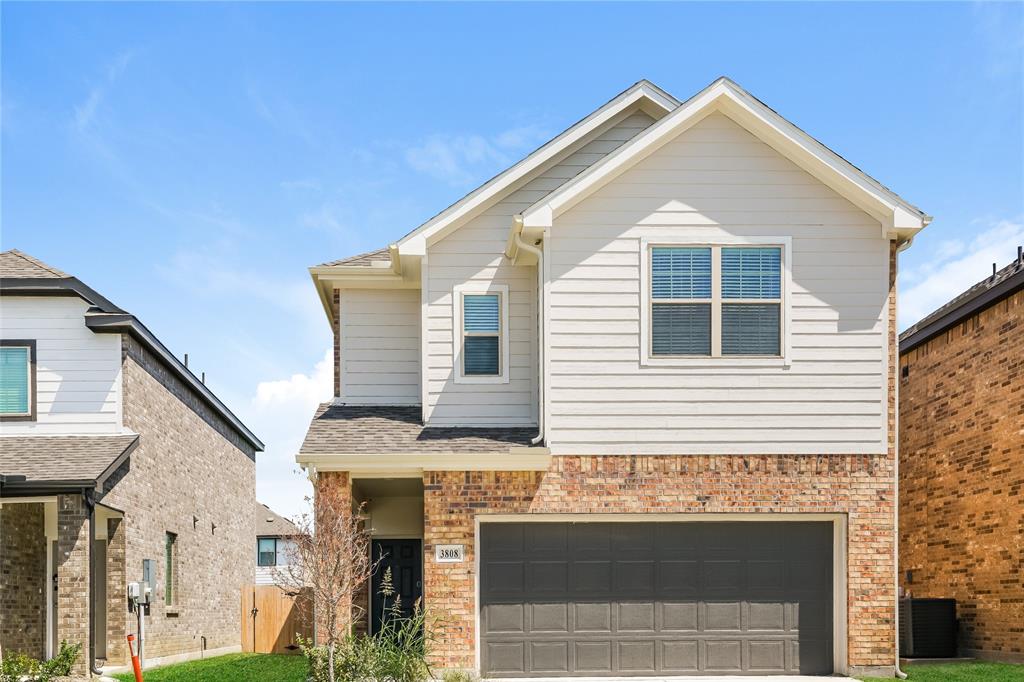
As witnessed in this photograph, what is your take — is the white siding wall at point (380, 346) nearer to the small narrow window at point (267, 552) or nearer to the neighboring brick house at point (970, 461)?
the neighboring brick house at point (970, 461)

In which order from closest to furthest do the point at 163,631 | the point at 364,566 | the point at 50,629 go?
1. the point at 364,566
2. the point at 50,629
3. the point at 163,631

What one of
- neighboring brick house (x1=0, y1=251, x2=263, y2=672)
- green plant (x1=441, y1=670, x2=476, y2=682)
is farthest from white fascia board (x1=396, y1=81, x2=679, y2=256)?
green plant (x1=441, y1=670, x2=476, y2=682)

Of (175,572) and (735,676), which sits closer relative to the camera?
(735,676)

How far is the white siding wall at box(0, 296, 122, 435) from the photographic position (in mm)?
17109

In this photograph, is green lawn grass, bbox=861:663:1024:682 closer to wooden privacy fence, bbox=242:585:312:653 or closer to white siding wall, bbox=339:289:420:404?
white siding wall, bbox=339:289:420:404

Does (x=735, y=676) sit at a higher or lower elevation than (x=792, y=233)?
lower

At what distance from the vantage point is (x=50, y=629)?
669 inches

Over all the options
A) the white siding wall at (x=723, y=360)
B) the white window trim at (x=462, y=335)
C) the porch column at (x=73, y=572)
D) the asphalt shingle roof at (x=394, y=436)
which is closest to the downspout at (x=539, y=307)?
the white siding wall at (x=723, y=360)

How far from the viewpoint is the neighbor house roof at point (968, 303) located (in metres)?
16.2

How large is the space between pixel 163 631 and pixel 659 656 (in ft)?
33.0

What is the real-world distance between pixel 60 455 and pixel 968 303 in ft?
47.8

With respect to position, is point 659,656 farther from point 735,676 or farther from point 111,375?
point 111,375

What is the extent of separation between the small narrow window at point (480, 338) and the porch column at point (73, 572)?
235 inches

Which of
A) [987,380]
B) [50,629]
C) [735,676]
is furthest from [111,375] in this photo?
[987,380]
